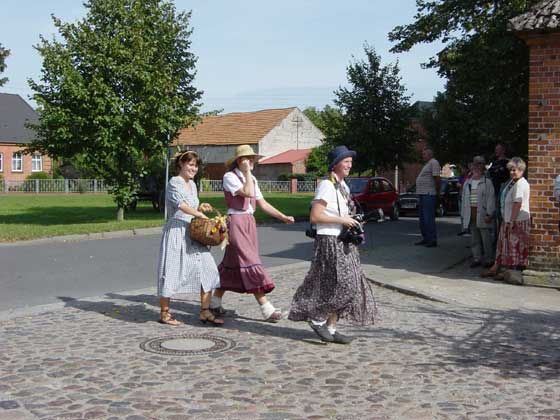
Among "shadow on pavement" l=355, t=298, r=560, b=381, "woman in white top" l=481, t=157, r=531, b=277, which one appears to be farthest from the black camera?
"woman in white top" l=481, t=157, r=531, b=277

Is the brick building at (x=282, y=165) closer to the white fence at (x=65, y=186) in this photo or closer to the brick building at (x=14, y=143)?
the white fence at (x=65, y=186)

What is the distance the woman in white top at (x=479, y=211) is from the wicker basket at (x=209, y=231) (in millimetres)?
5653

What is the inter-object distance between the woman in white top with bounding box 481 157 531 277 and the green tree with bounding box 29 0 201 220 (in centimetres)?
1232

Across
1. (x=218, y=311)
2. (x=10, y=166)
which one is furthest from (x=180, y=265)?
(x=10, y=166)

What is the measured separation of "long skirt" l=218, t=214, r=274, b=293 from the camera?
7.13 metres

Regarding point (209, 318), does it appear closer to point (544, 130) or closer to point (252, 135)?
point (544, 130)

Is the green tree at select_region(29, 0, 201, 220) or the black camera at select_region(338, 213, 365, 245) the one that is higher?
the green tree at select_region(29, 0, 201, 220)

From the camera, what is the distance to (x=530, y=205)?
9602 millimetres

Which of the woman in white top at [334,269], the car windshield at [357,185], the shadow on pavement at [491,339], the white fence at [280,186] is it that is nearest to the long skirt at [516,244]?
the shadow on pavement at [491,339]

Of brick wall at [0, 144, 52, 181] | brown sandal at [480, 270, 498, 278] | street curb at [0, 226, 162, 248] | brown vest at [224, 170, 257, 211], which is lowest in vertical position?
brown sandal at [480, 270, 498, 278]

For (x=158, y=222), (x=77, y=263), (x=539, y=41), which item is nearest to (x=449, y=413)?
(x=539, y=41)

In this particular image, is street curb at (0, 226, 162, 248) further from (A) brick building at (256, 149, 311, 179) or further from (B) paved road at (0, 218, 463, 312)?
(A) brick building at (256, 149, 311, 179)

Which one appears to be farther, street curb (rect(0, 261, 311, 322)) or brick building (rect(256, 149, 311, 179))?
brick building (rect(256, 149, 311, 179))

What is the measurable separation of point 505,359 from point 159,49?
17.2m
